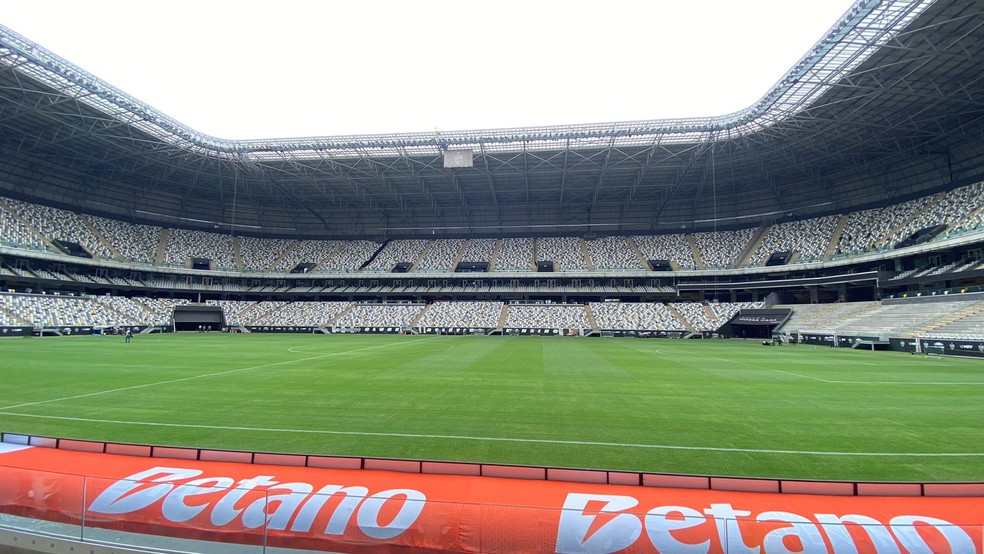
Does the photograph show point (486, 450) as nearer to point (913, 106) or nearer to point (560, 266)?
point (913, 106)

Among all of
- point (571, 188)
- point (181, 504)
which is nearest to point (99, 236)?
point (571, 188)

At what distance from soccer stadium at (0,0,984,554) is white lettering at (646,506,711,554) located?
3 cm

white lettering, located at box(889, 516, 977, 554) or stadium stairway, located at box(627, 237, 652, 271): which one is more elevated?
stadium stairway, located at box(627, 237, 652, 271)

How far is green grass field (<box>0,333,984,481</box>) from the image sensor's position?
9.17m

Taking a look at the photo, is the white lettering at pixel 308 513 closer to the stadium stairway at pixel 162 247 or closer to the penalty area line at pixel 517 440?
the penalty area line at pixel 517 440

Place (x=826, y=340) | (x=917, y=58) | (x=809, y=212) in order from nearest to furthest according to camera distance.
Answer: (x=917, y=58), (x=826, y=340), (x=809, y=212)

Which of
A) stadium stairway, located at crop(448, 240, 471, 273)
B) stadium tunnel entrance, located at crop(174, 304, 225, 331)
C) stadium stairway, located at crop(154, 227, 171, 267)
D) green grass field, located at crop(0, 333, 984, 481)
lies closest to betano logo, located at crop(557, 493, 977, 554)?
green grass field, located at crop(0, 333, 984, 481)

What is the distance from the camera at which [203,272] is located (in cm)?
6869

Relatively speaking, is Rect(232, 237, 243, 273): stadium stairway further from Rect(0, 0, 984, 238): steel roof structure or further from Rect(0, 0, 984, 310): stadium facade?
Rect(0, 0, 984, 238): steel roof structure

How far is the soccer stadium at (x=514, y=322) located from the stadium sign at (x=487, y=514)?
35 millimetres

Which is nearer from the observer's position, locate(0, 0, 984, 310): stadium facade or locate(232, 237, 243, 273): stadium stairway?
locate(0, 0, 984, 310): stadium facade

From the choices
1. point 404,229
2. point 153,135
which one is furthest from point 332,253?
point 153,135

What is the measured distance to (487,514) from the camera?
481cm

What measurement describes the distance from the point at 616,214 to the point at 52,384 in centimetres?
7013
